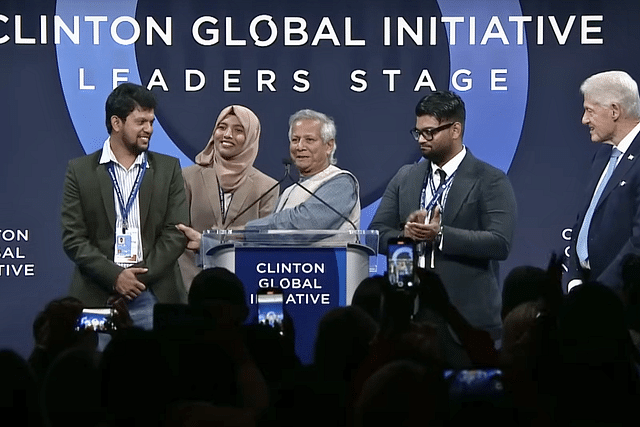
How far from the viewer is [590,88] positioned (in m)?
7.62

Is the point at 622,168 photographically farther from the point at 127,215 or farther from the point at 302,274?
the point at 127,215

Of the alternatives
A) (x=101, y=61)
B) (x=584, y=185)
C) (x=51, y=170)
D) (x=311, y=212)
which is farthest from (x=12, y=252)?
(x=584, y=185)

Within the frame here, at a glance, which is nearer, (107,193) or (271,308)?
(271,308)

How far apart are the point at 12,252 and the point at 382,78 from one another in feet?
9.41

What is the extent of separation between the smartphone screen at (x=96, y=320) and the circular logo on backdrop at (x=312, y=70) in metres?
3.13

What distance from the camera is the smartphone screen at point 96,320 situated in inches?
212

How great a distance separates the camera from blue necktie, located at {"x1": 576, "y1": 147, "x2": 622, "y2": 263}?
287 inches

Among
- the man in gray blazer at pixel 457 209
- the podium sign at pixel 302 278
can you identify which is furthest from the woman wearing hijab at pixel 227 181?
the podium sign at pixel 302 278

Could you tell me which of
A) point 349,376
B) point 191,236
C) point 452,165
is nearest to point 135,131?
point 191,236

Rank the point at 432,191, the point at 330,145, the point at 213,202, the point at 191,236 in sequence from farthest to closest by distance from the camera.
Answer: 1. the point at 213,202
2. the point at 330,145
3. the point at 191,236
4. the point at 432,191

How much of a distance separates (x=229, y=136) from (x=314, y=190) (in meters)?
1.56

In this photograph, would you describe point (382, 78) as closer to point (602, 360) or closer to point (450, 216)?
point (450, 216)

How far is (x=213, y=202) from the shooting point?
8422mm

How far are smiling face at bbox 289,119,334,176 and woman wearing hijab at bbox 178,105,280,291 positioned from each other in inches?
23.3
